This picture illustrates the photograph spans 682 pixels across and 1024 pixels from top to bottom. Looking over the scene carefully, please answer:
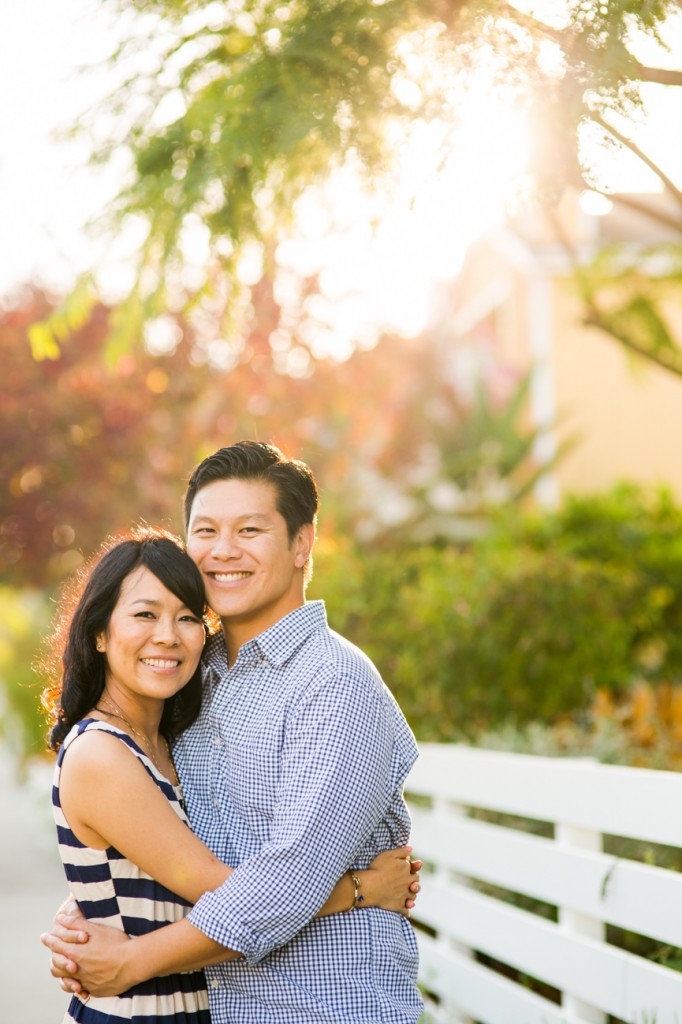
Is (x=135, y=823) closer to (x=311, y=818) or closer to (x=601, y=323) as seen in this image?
(x=311, y=818)

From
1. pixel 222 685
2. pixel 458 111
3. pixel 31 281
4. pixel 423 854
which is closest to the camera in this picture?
pixel 222 685

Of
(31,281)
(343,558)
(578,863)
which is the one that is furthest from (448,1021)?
(31,281)

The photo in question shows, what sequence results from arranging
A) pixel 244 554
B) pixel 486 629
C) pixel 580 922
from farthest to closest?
pixel 486 629 < pixel 580 922 < pixel 244 554

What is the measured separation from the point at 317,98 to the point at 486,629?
4.49 metres

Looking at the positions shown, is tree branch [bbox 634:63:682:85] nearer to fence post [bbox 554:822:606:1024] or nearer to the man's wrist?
fence post [bbox 554:822:606:1024]

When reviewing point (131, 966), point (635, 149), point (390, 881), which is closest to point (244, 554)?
point (390, 881)

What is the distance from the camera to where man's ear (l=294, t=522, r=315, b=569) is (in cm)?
339

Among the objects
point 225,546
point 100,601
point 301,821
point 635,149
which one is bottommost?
point 301,821

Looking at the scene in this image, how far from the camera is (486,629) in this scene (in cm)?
Result: 792

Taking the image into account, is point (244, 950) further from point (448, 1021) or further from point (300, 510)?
point (448, 1021)

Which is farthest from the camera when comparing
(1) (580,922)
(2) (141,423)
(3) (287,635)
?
(2) (141,423)

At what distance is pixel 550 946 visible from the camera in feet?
14.5

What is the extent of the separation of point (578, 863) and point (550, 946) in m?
0.37

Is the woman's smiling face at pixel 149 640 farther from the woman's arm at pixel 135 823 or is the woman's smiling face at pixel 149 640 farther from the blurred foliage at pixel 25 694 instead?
the blurred foliage at pixel 25 694
